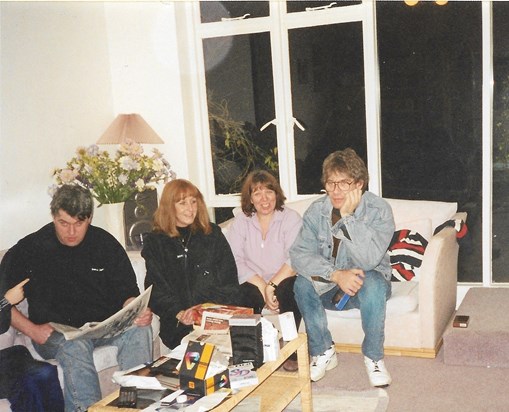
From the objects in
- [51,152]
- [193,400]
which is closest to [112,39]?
[51,152]

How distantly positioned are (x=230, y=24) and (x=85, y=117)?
4.02 feet

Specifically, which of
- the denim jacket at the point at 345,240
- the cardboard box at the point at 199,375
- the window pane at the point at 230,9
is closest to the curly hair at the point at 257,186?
the denim jacket at the point at 345,240

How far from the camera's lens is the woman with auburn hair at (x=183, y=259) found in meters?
2.98

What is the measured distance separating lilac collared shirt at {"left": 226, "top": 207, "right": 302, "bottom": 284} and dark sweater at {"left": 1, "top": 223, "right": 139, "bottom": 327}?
72cm

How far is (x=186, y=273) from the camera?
9.98ft

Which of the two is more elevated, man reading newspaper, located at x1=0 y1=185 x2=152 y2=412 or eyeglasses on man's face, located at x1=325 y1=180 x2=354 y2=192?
eyeglasses on man's face, located at x1=325 y1=180 x2=354 y2=192

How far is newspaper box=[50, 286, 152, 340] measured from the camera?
2332 millimetres

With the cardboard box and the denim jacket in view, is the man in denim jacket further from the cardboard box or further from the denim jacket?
the cardboard box

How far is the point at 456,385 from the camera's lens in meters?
2.79

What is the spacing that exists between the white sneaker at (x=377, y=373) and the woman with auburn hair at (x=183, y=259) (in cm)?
72

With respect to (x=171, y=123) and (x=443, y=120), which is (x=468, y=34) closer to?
(x=443, y=120)

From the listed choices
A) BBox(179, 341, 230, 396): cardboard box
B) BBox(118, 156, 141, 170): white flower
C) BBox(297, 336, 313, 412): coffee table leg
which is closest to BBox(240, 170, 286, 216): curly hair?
BBox(118, 156, 141, 170): white flower

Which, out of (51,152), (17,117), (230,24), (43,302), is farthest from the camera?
(230,24)

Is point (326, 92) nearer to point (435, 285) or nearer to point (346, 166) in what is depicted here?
point (346, 166)
